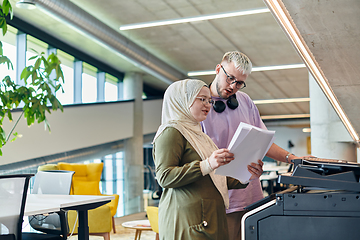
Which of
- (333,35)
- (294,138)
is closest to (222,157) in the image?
(333,35)

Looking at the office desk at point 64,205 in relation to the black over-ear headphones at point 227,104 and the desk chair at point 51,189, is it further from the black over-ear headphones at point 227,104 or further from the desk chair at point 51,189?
the black over-ear headphones at point 227,104

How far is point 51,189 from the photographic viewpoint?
161 inches

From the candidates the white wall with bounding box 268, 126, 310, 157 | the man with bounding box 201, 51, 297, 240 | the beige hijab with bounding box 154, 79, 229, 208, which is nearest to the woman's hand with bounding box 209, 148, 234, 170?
the beige hijab with bounding box 154, 79, 229, 208

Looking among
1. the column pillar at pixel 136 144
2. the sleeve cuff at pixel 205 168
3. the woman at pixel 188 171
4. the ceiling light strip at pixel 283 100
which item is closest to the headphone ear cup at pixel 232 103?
the woman at pixel 188 171

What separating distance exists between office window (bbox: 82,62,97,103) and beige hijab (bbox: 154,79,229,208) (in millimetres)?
7970

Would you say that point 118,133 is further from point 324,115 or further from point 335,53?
point 335,53

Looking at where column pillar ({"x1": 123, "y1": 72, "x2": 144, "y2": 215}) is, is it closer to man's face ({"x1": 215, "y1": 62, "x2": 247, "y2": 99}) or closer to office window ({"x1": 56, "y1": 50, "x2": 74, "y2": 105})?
office window ({"x1": 56, "y1": 50, "x2": 74, "y2": 105})

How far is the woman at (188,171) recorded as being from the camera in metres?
1.70

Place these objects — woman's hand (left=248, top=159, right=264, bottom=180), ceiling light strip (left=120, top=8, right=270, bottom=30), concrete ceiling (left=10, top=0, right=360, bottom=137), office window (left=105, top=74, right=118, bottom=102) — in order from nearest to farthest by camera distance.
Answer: woman's hand (left=248, top=159, right=264, bottom=180) → concrete ceiling (left=10, top=0, right=360, bottom=137) → ceiling light strip (left=120, top=8, right=270, bottom=30) → office window (left=105, top=74, right=118, bottom=102)

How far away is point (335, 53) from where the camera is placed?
2.26 metres

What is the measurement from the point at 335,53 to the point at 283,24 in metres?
0.61

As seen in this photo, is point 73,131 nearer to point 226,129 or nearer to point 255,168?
point 226,129

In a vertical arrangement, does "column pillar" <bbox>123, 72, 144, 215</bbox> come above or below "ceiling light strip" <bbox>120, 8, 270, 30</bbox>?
below

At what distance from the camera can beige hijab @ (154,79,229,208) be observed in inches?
72.4
